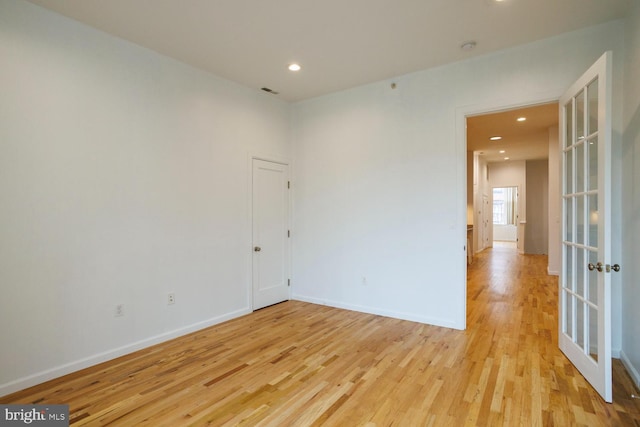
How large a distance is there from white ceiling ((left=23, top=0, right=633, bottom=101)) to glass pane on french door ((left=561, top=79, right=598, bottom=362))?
0.83m

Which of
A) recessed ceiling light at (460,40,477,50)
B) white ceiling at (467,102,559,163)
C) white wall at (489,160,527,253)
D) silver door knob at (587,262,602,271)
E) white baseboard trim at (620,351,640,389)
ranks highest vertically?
recessed ceiling light at (460,40,477,50)

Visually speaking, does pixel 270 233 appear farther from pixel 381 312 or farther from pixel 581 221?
pixel 581 221

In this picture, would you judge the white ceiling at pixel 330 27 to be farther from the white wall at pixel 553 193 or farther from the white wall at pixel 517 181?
the white wall at pixel 517 181

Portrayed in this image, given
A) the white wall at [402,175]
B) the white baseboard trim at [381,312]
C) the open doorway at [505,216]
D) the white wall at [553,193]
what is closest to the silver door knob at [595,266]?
the white wall at [402,175]

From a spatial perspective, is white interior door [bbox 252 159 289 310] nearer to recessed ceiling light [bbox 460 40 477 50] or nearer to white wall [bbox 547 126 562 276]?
recessed ceiling light [bbox 460 40 477 50]

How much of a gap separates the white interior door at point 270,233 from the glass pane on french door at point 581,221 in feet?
11.3

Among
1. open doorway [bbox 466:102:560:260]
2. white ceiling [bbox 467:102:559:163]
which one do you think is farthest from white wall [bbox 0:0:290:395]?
open doorway [bbox 466:102:560:260]

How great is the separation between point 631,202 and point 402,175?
212 centimetres

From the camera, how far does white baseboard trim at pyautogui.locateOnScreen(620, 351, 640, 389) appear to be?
243 cm

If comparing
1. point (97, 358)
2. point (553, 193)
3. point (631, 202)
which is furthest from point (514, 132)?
point (97, 358)

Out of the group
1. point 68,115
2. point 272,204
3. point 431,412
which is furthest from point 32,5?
point 431,412

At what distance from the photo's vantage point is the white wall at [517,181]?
1050 cm

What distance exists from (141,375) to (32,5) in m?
3.13

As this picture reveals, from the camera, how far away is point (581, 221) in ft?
8.87
